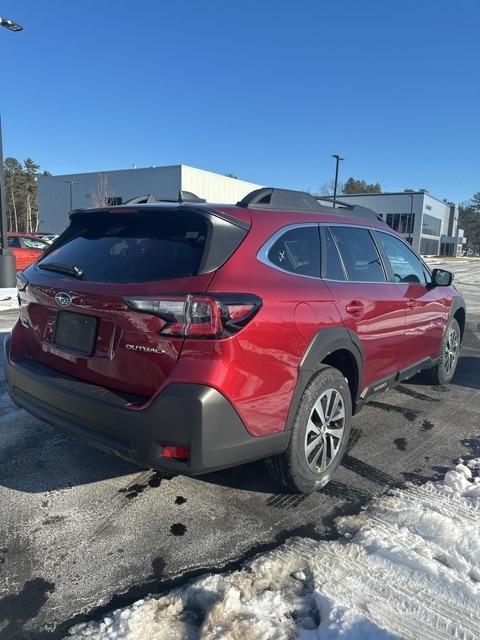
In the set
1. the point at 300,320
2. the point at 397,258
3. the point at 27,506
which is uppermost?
the point at 397,258

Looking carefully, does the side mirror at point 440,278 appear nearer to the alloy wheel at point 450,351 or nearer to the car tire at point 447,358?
the car tire at point 447,358

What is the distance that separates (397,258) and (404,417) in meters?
1.50

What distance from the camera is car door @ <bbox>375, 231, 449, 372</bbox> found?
429 cm

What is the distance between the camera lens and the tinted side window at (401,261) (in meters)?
4.29

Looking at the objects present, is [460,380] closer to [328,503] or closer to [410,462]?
[410,462]

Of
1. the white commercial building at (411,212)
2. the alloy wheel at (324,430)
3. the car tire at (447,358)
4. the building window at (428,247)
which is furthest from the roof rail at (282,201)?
the building window at (428,247)

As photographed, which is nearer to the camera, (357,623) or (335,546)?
(357,623)

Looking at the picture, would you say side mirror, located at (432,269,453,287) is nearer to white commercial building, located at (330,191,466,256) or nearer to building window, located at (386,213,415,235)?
white commercial building, located at (330,191,466,256)

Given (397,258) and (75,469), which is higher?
(397,258)

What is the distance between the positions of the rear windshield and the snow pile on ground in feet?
4.96

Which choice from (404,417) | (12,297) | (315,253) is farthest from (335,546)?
(12,297)

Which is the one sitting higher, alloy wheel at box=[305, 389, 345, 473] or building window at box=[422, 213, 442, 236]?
building window at box=[422, 213, 442, 236]

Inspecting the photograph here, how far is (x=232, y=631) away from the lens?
Answer: 2.00 meters

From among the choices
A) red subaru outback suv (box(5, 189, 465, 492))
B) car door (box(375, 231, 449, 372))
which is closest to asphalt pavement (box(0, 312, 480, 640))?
red subaru outback suv (box(5, 189, 465, 492))
